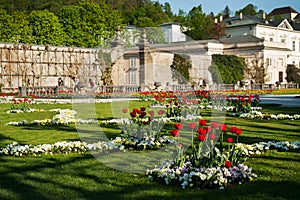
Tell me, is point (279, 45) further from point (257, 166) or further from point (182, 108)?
point (257, 166)

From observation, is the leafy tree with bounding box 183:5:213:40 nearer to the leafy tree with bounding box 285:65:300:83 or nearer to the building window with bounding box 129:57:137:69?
the leafy tree with bounding box 285:65:300:83

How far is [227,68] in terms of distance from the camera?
150 ft

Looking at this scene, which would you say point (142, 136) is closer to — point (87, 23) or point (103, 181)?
point (103, 181)

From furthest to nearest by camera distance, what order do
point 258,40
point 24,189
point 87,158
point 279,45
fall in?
1. point 279,45
2. point 258,40
3. point 87,158
4. point 24,189

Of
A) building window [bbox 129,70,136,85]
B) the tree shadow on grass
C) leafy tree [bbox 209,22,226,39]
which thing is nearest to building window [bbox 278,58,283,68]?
leafy tree [bbox 209,22,226,39]

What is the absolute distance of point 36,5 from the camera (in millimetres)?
57375

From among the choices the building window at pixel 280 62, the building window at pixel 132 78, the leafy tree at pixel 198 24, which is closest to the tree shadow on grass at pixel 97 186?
the building window at pixel 132 78

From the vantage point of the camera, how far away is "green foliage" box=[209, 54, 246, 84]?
45.1 meters

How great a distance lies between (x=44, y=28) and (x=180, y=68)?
54.7 feet

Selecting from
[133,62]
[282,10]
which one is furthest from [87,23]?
[282,10]

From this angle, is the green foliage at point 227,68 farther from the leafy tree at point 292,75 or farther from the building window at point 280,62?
the leafy tree at point 292,75

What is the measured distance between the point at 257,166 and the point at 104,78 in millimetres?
26932

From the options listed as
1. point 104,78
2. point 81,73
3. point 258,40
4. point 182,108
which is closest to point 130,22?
point 258,40

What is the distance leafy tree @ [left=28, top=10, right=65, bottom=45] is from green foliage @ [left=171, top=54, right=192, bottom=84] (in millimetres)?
14753
